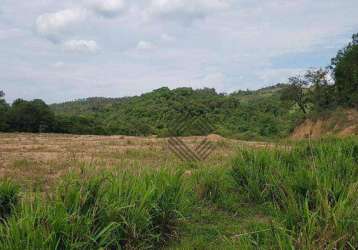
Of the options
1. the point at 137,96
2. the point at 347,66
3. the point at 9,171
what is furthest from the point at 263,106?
the point at 9,171

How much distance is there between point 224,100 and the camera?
50.9m

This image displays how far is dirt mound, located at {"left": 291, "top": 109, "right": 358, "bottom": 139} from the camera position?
27198 millimetres

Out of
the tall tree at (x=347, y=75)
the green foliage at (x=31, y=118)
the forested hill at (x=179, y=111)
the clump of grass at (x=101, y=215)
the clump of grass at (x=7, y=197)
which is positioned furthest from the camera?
the forested hill at (x=179, y=111)

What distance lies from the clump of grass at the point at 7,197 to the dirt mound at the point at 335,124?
23.6 metres

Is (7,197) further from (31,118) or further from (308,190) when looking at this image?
(31,118)

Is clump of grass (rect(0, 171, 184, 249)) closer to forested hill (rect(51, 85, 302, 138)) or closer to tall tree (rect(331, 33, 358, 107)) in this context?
tall tree (rect(331, 33, 358, 107))

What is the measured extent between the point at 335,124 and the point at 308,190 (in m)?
26.7

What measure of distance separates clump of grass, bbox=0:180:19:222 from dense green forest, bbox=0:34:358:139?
20.2m

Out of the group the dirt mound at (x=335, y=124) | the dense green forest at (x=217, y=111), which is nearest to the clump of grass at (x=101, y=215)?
the dense green forest at (x=217, y=111)

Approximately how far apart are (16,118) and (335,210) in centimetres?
3553

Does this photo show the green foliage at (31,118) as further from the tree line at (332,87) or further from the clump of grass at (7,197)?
the clump of grass at (7,197)

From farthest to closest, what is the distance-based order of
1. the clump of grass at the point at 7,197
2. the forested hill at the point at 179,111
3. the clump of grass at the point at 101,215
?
the forested hill at the point at 179,111, the clump of grass at the point at 7,197, the clump of grass at the point at 101,215

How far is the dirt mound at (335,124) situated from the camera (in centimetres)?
2720

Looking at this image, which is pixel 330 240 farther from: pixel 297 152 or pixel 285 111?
pixel 285 111
